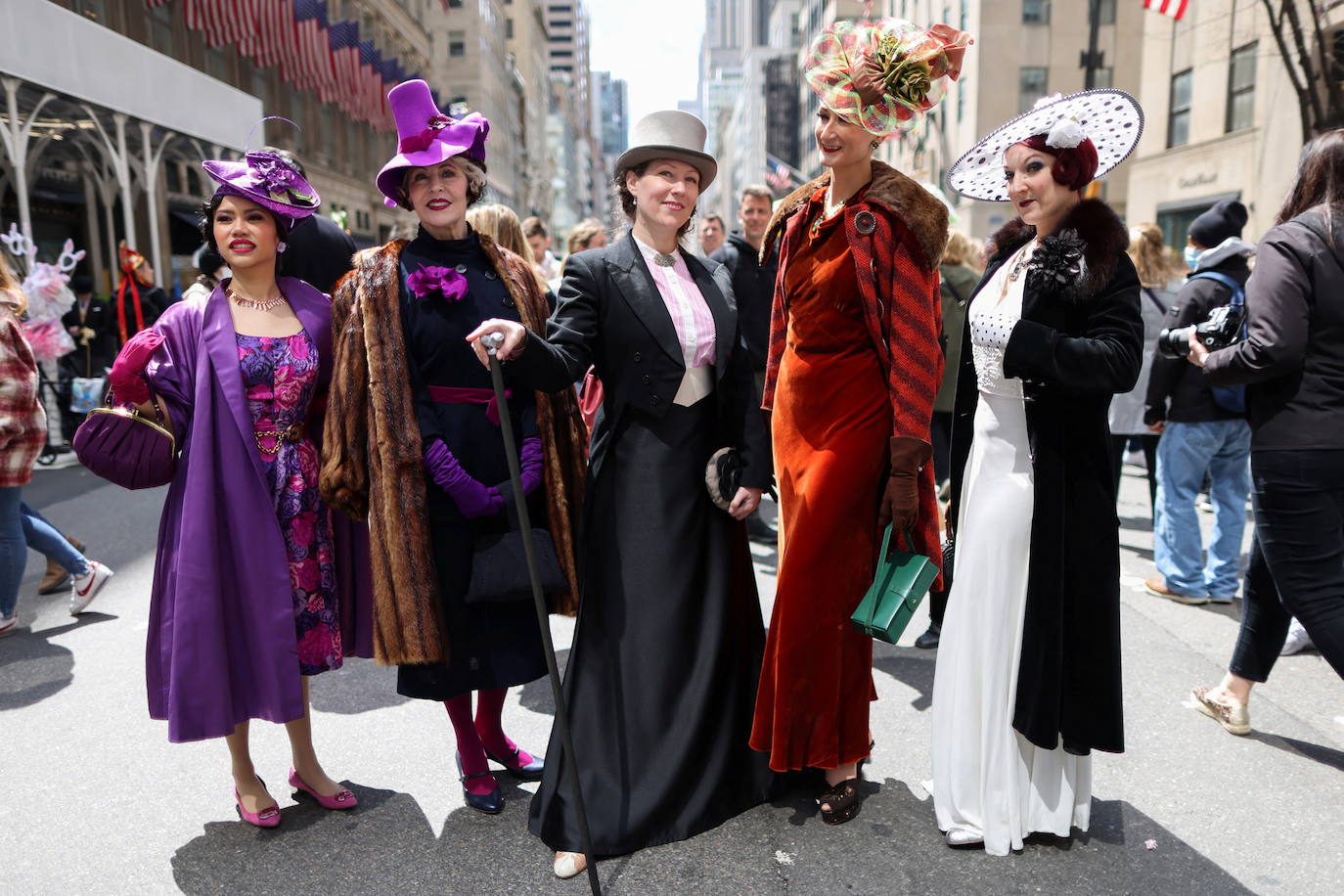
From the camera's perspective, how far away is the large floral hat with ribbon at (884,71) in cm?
267

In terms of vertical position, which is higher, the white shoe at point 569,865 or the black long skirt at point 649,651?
the black long skirt at point 649,651

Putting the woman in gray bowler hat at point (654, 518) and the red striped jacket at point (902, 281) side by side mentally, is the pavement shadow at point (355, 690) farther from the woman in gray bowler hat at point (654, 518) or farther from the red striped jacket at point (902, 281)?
the red striped jacket at point (902, 281)

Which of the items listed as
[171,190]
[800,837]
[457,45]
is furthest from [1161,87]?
[457,45]

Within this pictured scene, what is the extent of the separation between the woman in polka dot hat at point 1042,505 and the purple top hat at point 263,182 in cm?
217

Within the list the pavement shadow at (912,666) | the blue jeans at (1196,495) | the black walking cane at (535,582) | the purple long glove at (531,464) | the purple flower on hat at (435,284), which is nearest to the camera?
the black walking cane at (535,582)

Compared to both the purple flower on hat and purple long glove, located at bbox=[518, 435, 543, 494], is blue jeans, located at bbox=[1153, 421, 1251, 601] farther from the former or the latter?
the purple flower on hat

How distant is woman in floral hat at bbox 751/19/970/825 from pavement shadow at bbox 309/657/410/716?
1.94 m

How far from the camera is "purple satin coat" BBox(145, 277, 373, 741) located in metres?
2.73

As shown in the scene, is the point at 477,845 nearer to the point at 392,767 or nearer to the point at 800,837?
the point at 392,767

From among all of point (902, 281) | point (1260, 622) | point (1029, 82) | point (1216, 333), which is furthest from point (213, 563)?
point (1029, 82)

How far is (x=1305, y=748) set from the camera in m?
3.51

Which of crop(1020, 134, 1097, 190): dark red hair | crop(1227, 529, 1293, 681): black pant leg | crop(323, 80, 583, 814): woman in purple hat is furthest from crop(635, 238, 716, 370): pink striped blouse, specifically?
crop(1227, 529, 1293, 681): black pant leg

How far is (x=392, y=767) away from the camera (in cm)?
343

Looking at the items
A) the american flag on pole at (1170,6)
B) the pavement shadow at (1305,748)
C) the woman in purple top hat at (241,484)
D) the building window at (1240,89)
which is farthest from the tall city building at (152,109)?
the building window at (1240,89)
